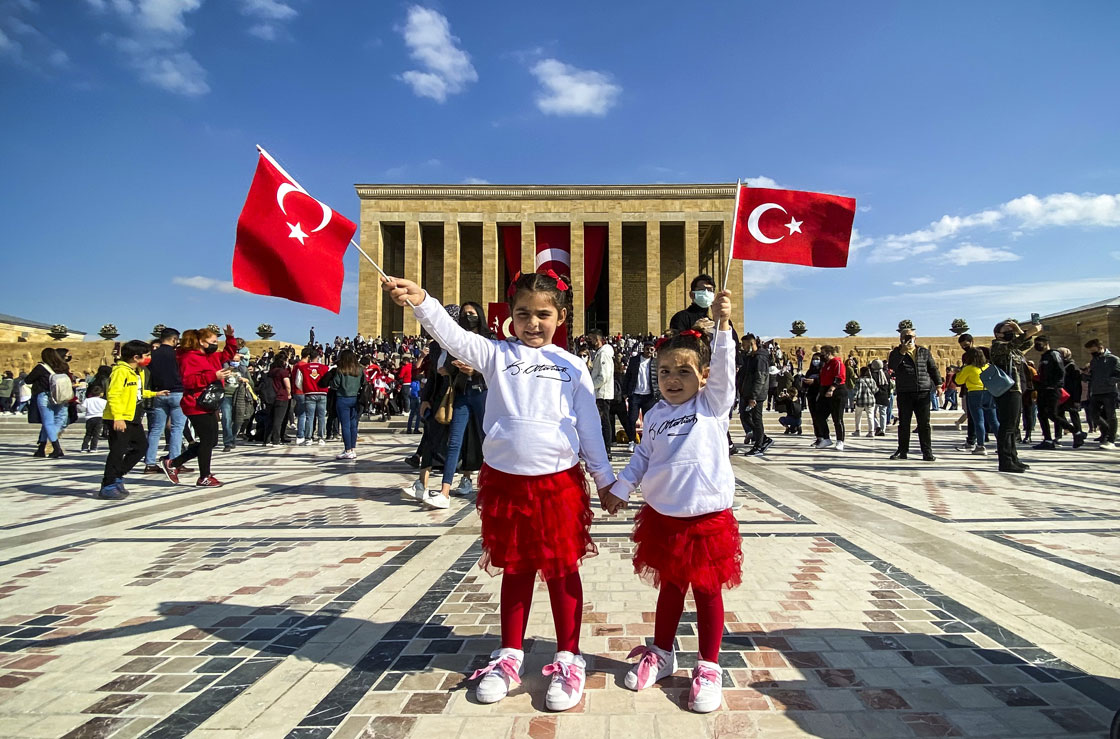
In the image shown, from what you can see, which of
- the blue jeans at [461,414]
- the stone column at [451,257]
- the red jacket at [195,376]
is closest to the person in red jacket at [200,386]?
the red jacket at [195,376]

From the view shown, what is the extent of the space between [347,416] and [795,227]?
7390mm

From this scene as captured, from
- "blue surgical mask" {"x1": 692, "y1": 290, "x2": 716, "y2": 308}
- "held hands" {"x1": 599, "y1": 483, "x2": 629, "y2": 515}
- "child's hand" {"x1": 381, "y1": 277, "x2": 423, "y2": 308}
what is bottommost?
"held hands" {"x1": 599, "y1": 483, "x2": 629, "y2": 515}

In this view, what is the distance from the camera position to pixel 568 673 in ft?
6.50

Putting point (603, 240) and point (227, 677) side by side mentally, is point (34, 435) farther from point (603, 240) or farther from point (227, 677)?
point (603, 240)

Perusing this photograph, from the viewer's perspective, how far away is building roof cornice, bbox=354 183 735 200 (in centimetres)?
3553

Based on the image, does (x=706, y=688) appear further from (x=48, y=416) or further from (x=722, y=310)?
(x=48, y=416)

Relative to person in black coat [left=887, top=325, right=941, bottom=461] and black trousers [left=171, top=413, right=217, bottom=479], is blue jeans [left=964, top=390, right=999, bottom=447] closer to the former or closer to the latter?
person in black coat [left=887, top=325, right=941, bottom=461]

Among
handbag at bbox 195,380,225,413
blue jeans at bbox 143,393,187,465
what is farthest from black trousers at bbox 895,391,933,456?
blue jeans at bbox 143,393,187,465

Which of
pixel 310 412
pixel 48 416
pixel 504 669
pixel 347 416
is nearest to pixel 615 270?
pixel 310 412

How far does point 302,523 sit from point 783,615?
3.83 metres

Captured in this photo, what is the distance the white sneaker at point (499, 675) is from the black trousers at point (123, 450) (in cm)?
575

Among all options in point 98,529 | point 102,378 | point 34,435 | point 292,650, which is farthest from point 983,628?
point 34,435

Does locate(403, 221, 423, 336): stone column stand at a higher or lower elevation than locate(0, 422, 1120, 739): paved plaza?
higher

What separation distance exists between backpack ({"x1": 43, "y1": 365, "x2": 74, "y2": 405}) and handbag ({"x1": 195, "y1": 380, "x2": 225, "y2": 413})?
5177mm
